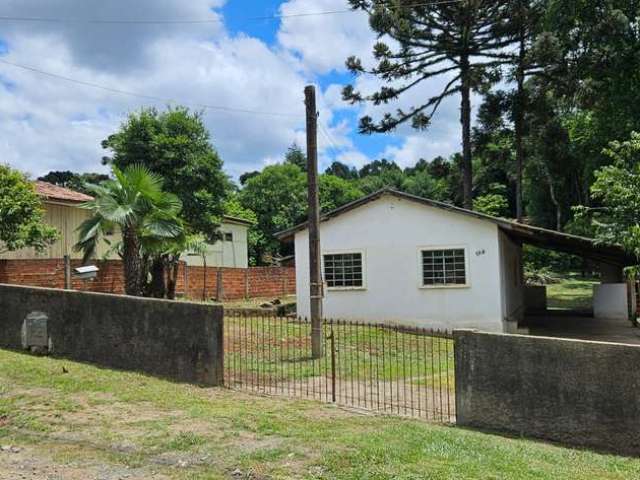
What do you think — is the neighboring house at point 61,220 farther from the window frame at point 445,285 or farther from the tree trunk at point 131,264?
the window frame at point 445,285

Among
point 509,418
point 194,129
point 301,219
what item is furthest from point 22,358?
point 301,219

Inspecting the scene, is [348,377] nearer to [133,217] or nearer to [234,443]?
[234,443]

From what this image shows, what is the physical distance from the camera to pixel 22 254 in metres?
21.5

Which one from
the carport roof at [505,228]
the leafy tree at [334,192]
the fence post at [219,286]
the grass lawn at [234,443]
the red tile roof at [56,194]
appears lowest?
the grass lawn at [234,443]

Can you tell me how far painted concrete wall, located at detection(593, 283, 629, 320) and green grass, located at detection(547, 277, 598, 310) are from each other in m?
4.18

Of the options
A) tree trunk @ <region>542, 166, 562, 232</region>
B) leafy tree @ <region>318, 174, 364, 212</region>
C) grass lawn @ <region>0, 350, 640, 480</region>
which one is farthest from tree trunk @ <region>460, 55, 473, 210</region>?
leafy tree @ <region>318, 174, 364, 212</region>

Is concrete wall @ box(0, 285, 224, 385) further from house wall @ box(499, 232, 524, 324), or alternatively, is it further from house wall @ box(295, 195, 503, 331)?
house wall @ box(499, 232, 524, 324)

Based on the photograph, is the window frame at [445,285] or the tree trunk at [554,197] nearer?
the window frame at [445,285]

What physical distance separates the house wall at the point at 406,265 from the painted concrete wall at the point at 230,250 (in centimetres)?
1488

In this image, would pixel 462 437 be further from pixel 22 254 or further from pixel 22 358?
pixel 22 254

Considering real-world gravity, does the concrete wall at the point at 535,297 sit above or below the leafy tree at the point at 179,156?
below

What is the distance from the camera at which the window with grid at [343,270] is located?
18475mm

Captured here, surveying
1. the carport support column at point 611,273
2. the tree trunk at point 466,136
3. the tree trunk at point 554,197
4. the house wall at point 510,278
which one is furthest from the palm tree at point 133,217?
the tree trunk at point 554,197

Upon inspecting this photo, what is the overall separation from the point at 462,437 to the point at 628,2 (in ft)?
68.4
